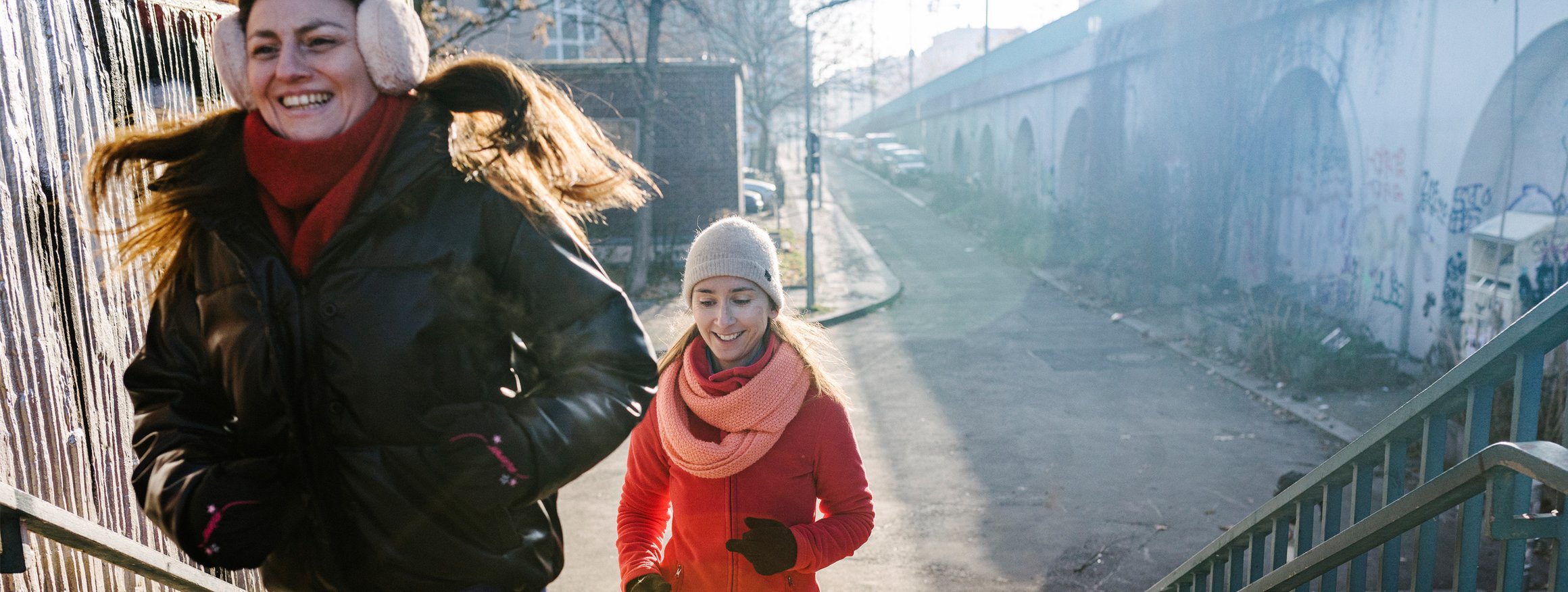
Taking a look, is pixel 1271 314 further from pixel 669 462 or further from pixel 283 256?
pixel 283 256

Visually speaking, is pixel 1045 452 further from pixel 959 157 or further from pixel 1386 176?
pixel 959 157

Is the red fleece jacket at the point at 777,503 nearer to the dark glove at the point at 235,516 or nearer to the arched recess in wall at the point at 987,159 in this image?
the dark glove at the point at 235,516

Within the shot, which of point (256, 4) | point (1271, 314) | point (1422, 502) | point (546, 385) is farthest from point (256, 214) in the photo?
point (1271, 314)

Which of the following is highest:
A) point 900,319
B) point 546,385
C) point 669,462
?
point 546,385

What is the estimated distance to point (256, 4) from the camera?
5.88 feet

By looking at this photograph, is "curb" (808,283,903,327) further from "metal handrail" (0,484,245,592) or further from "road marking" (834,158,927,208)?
"road marking" (834,158,927,208)

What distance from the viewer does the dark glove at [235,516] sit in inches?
62.8

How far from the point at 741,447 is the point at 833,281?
15391mm

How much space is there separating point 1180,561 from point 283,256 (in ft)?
18.0

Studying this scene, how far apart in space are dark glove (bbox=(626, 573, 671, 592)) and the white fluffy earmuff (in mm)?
1358

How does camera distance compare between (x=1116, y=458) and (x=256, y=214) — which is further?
(x=1116, y=458)

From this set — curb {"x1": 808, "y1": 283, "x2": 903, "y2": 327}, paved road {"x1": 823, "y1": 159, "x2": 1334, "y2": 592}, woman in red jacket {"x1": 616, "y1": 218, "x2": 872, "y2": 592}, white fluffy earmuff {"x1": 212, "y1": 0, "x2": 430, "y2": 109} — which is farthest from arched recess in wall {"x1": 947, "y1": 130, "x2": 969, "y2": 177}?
white fluffy earmuff {"x1": 212, "y1": 0, "x2": 430, "y2": 109}

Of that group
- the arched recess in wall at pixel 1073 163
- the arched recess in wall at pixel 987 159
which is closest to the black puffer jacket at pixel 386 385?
the arched recess in wall at pixel 1073 163

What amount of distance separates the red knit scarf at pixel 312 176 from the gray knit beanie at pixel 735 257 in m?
1.01
